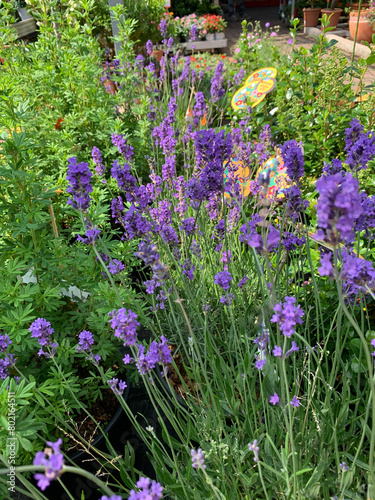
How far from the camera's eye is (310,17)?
39.8 feet

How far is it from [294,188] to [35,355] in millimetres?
1362

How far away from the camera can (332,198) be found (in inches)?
27.9

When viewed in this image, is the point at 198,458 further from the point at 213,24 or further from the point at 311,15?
A: the point at 311,15

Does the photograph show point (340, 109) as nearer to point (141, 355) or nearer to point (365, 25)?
point (141, 355)

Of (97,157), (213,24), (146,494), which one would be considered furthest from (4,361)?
(213,24)

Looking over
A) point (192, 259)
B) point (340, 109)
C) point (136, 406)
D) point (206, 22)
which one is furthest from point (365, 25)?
point (136, 406)

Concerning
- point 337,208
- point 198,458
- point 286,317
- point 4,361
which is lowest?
point 4,361

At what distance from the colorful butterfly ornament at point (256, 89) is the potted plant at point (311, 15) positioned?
9793 millimetres

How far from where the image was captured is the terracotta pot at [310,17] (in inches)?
469

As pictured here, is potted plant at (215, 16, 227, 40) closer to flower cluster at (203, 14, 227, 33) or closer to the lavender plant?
flower cluster at (203, 14, 227, 33)

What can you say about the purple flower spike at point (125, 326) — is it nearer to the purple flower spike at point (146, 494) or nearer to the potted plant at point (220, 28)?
the purple flower spike at point (146, 494)

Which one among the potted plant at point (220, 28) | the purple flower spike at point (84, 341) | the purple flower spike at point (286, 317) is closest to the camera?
the purple flower spike at point (286, 317)

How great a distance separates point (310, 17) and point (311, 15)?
87 mm

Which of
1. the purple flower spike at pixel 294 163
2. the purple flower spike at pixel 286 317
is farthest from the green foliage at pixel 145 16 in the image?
the purple flower spike at pixel 286 317
